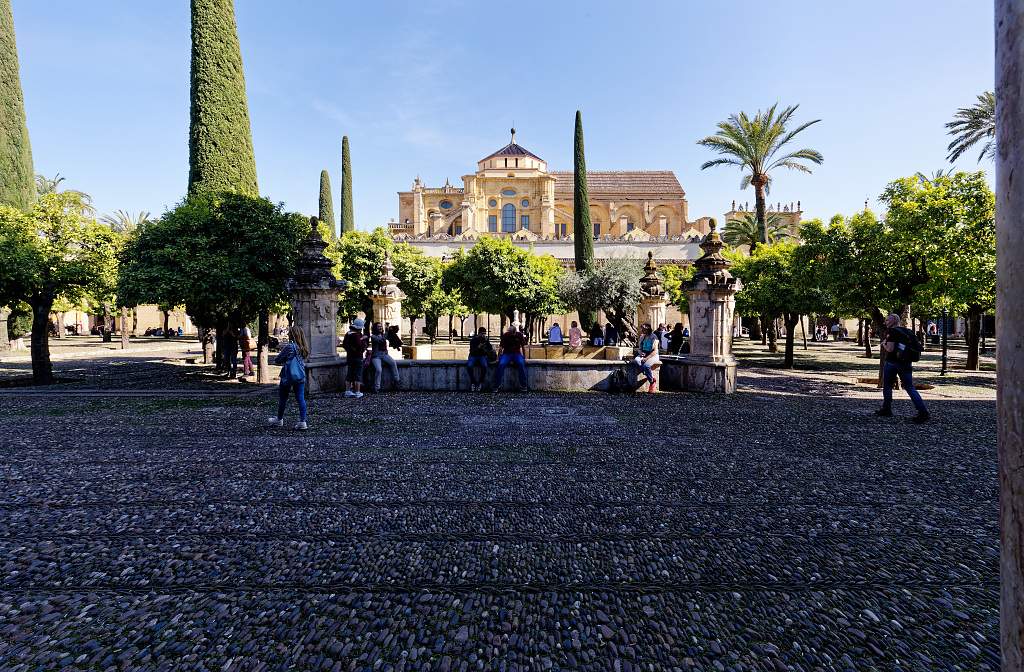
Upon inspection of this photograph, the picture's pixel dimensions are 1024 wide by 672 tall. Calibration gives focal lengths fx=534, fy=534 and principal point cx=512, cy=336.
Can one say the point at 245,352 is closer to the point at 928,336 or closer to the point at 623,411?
the point at 623,411

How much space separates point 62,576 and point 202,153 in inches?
620

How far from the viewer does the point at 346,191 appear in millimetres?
40469

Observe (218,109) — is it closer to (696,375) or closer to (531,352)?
(531,352)

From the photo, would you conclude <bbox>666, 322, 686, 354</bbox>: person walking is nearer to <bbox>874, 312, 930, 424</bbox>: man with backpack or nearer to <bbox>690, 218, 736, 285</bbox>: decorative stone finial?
<bbox>690, 218, 736, 285</bbox>: decorative stone finial

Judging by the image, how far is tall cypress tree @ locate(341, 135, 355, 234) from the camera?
40.1 m

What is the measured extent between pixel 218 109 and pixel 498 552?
17.5 meters

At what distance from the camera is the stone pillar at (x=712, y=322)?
38.7 feet

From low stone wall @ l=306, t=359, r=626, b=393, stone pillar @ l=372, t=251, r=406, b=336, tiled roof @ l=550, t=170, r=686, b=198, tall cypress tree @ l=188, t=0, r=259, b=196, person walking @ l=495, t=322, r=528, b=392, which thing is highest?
tiled roof @ l=550, t=170, r=686, b=198

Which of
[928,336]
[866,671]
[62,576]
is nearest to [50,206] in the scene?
[62,576]

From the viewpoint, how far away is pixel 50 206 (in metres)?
13.2

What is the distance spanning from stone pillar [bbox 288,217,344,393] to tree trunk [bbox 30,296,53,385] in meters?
6.76

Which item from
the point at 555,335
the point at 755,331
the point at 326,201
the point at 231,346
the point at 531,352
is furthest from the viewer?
the point at 755,331

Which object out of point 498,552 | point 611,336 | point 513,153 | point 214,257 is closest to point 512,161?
point 513,153

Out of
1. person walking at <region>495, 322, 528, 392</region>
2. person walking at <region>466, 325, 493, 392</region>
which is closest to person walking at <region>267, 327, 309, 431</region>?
person walking at <region>466, 325, 493, 392</region>
